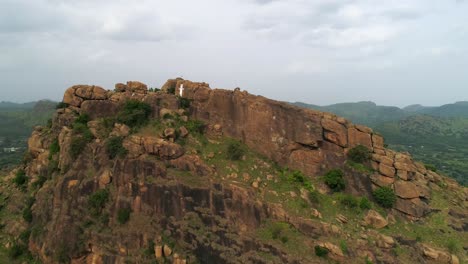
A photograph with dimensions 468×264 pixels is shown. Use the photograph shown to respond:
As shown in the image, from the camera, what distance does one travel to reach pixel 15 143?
504ft

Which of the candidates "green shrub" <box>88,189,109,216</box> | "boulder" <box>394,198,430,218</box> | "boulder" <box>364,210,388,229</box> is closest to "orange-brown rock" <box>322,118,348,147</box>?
"boulder" <box>394,198,430,218</box>

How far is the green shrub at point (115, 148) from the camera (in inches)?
1270

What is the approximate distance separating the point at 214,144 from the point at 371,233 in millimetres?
19162

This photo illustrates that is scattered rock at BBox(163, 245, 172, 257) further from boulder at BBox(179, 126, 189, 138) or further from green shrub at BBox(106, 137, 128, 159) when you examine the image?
boulder at BBox(179, 126, 189, 138)

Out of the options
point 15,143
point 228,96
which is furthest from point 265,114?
point 15,143

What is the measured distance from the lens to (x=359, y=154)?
34.5 metres

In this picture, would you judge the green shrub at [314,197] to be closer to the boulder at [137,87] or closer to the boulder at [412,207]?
the boulder at [412,207]

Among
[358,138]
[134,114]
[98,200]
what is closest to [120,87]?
[134,114]

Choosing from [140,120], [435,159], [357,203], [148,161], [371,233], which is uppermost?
[140,120]

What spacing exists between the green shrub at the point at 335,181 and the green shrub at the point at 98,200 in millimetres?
24169

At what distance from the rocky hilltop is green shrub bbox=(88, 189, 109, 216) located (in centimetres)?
11

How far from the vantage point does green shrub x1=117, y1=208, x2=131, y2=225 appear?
3006 centimetres

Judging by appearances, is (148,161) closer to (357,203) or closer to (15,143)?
(357,203)

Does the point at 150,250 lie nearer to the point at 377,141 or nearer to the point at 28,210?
the point at 28,210
